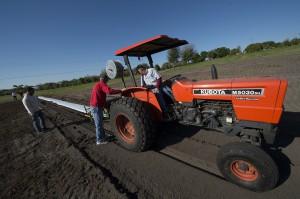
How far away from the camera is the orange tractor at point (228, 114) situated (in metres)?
2.27

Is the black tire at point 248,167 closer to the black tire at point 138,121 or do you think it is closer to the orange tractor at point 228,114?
the orange tractor at point 228,114

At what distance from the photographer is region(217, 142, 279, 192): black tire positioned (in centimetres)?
217

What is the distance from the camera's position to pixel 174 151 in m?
3.47

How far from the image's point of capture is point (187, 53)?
49.5 meters

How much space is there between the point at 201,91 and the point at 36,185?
10.0 ft

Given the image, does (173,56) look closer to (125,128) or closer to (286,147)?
(125,128)

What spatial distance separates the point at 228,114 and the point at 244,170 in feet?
2.74

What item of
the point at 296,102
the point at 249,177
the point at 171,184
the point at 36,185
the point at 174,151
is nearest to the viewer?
the point at 249,177

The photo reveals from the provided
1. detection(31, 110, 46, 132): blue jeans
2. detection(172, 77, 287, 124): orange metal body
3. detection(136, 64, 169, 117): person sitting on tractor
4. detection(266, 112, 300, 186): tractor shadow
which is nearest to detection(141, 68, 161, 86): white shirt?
detection(136, 64, 169, 117): person sitting on tractor

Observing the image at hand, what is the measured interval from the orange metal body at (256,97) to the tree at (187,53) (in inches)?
1933

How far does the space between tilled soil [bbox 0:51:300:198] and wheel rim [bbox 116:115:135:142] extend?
304mm

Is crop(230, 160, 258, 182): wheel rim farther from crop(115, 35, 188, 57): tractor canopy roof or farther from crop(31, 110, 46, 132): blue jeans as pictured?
crop(31, 110, 46, 132): blue jeans

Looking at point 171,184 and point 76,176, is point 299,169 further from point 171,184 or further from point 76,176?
point 76,176

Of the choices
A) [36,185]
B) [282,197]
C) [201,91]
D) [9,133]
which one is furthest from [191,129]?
[9,133]
